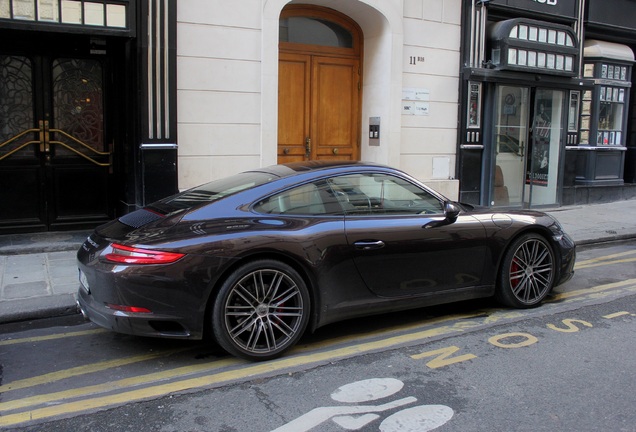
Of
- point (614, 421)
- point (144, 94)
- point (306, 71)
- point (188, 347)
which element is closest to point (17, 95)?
point (144, 94)

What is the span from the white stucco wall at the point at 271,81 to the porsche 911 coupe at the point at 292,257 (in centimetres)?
388

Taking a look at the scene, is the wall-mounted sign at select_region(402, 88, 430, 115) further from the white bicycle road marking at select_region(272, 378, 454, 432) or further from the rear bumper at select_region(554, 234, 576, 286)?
the white bicycle road marking at select_region(272, 378, 454, 432)

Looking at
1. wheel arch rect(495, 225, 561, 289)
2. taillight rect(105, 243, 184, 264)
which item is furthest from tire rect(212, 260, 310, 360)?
wheel arch rect(495, 225, 561, 289)

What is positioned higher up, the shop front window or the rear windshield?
the shop front window

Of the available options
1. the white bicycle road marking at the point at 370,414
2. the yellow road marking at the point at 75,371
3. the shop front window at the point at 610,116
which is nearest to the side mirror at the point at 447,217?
the white bicycle road marking at the point at 370,414

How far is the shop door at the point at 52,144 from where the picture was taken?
8219 millimetres

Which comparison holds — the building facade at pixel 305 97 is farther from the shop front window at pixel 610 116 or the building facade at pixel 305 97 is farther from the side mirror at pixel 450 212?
the side mirror at pixel 450 212

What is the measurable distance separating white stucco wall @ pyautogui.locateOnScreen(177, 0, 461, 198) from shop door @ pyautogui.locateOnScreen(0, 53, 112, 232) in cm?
127

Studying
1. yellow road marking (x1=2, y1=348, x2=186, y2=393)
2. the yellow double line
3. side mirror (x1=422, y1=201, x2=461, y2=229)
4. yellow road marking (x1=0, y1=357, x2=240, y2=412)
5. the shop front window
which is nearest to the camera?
yellow road marking (x1=0, y1=357, x2=240, y2=412)

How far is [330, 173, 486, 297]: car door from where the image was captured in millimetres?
4805

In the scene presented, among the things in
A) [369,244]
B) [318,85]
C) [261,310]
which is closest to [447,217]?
[369,244]

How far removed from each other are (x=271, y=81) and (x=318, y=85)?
4.77ft

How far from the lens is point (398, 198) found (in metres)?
5.17

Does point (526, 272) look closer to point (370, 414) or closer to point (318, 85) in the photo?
point (370, 414)
